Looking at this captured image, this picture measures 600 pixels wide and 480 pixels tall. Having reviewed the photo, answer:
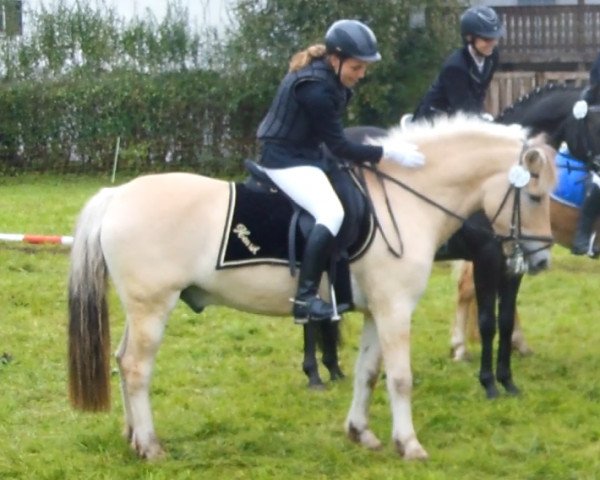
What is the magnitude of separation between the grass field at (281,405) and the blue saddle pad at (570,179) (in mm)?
1241

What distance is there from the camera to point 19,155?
2511cm

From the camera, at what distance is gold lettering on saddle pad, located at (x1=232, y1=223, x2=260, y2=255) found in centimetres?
727

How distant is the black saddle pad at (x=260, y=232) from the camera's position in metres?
7.27

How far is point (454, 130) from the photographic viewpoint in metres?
7.73

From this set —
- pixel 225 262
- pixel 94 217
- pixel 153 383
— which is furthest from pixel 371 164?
pixel 153 383

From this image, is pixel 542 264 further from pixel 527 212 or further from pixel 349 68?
pixel 349 68

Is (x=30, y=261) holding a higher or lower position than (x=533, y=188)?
lower

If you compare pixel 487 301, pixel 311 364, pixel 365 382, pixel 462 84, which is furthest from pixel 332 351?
pixel 462 84

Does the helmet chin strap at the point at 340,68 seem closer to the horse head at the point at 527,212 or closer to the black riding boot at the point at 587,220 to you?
the horse head at the point at 527,212

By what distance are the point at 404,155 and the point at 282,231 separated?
81cm

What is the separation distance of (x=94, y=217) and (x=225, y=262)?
0.77m

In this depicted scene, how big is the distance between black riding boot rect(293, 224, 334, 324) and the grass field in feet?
2.77

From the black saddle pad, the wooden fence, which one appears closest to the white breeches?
the black saddle pad

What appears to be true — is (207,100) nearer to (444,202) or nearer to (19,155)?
(19,155)
